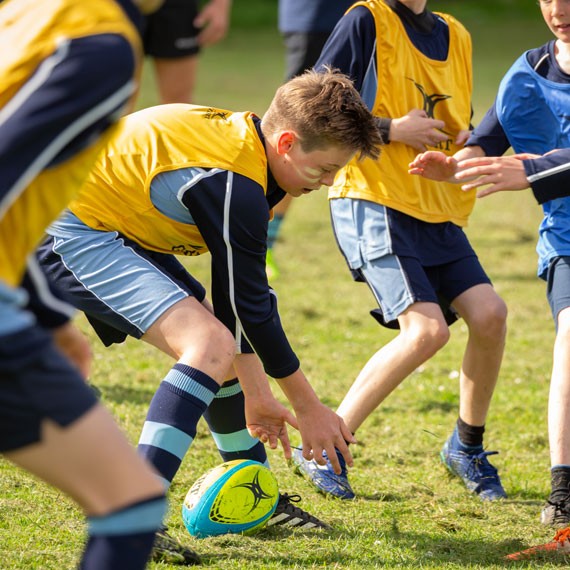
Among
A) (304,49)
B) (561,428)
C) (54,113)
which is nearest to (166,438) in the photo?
(54,113)

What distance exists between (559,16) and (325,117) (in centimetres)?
110

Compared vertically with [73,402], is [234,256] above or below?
below

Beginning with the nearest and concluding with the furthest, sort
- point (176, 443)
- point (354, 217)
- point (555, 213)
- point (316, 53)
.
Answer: point (176, 443) < point (555, 213) < point (354, 217) < point (316, 53)

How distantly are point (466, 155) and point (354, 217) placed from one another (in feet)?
1.60

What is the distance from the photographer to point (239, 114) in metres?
3.41

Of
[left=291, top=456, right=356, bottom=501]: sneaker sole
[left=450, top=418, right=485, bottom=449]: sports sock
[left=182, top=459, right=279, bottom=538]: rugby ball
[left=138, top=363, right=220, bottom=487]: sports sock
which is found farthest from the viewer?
[left=450, top=418, right=485, bottom=449]: sports sock

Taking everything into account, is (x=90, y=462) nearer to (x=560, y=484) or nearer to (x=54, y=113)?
(x=54, y=113)

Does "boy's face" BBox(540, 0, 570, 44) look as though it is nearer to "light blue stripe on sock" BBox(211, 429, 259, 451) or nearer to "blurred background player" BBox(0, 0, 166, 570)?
"light blue stripe on sock" BBox(211, 429, 259, 451)

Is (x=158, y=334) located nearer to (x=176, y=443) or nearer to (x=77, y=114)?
(x=176, y=443)

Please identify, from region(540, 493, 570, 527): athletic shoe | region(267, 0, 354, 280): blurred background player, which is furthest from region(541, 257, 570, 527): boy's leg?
region(267, 0, 354, 280): blurred background player

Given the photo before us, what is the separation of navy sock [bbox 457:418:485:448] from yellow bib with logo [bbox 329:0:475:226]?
0.81 m

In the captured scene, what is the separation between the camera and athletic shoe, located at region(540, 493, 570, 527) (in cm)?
354

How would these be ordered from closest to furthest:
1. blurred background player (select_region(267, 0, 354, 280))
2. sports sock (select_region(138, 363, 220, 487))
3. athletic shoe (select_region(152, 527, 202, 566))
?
sports sock (select_region(138, 363, 220, 487)) → athletic shoe (select_region(152, 527, 202, 566)) → blurred background player (select_region(267, 0, 354, 280))

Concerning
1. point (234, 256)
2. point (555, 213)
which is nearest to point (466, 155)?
point (555, 213)
